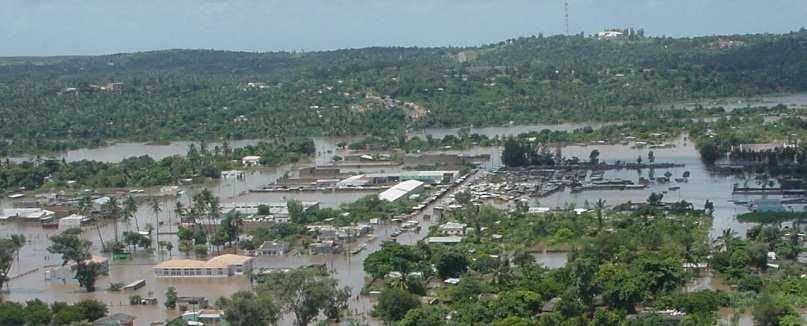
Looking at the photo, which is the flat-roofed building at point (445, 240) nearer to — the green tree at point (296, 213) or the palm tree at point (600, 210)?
the palm tree at point (600, 210)

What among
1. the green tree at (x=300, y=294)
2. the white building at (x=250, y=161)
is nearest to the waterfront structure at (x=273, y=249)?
the green tree at (x=300, y=294)

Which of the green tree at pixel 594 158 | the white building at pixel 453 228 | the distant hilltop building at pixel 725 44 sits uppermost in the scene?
the distant hilltop building at pixel 725 44

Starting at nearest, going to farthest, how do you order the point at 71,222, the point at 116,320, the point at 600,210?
the point at 116,320 < the point at 600,210 < the point at 71,222

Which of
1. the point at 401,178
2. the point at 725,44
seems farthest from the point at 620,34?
the point at 401,178

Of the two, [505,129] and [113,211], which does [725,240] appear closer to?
[113,211]

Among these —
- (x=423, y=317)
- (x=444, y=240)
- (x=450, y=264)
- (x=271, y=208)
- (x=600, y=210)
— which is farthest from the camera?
(x=271, y=208)

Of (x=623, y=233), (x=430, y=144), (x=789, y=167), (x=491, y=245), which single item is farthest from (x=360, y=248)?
(x=430, y=144)

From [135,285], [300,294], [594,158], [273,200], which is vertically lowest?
[135,285]

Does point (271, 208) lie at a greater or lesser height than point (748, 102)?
lesser
